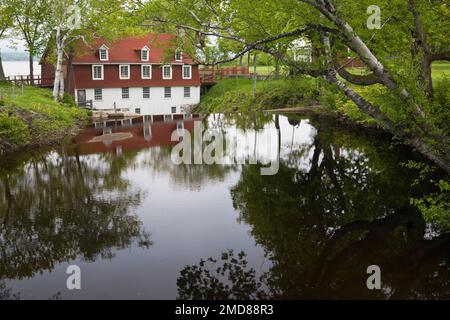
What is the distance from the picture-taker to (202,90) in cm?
6041

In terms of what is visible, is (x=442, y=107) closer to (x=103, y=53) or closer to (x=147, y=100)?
(x=103, y=53)

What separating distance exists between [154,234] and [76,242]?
2217 millimetres

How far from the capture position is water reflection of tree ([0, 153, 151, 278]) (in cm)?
1193

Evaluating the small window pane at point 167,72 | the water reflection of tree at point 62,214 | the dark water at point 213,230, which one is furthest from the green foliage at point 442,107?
the small window pane at point 167,72

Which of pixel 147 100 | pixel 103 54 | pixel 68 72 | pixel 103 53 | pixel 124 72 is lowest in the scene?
pixel 147 100

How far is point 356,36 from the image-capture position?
12656mm

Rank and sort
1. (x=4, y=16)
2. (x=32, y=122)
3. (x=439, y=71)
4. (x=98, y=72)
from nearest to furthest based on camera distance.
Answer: (x=32, y=122)
(x=4, y=16)
(x=439, y=71)
(x=98, y=72)

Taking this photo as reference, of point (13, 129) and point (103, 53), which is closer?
point (13, 129)

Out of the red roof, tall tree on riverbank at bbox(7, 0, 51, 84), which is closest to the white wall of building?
the red roof

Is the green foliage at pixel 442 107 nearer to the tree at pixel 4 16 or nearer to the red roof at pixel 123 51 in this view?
the red roof at pixel 123 51

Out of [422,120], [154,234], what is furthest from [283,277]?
[422,120]

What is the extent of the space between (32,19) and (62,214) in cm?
3457

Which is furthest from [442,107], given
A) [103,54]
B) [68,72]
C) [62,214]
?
[103,54]
